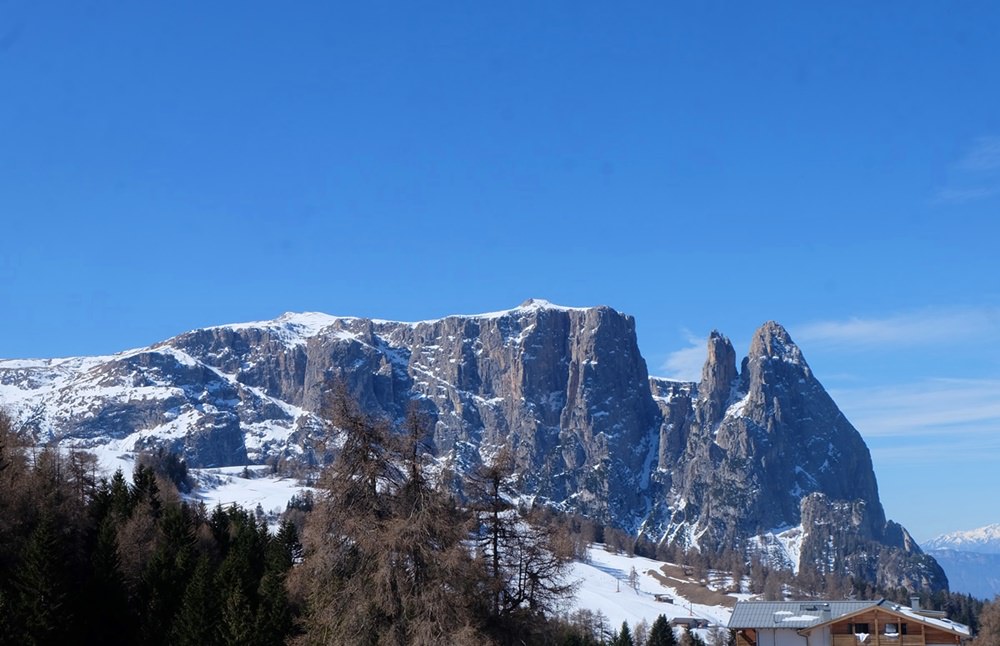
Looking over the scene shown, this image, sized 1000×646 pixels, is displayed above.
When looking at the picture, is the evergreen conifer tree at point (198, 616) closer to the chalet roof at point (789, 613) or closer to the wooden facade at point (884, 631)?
the chalet roof at point (789, 613)

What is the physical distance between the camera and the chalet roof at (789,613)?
246 ft

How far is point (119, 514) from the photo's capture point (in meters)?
80.4

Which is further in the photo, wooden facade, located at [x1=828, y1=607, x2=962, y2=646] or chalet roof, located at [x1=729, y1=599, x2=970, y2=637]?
chalet roof, located at [x1=729, y1=599, x2=970, y2=637]

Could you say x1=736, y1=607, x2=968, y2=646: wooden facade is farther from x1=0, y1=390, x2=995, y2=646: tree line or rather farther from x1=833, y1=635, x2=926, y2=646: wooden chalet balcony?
x1=0, y1=390, x2=995, y2=646: tree line

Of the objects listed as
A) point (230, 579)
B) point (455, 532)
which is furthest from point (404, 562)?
point (230, 579)

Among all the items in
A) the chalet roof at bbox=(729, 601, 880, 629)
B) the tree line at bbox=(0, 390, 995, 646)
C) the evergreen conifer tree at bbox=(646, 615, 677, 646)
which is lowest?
the evergreen conifer tree at bbox=(646, 615, 677, 646)

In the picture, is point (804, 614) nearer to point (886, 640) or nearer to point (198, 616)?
point (886, 640)

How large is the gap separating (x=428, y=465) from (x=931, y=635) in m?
43.8

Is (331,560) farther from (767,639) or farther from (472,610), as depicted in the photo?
(767,639)

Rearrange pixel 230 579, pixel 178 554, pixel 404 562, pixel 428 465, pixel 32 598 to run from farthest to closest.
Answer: pixel 178 554 < pixel 230 579 < pixel 32 598 < pixel 428 465 < pixel 404 562

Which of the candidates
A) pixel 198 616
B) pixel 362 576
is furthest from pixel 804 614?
pixel 362 576

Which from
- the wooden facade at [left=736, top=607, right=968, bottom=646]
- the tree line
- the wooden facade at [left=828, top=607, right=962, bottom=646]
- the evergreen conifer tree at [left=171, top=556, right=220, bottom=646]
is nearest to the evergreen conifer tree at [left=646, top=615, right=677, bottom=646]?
the wooden facade at [left=736, top=607, right=968, bottom=646]

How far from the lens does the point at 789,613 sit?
76.8 meters

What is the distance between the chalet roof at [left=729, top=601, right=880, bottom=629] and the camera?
74875 millimetres
